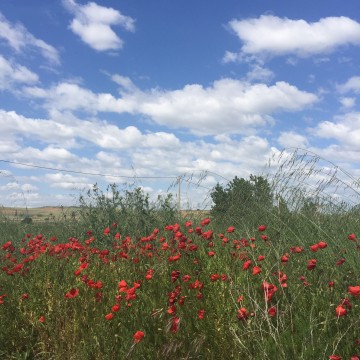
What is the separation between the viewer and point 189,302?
10.6ft

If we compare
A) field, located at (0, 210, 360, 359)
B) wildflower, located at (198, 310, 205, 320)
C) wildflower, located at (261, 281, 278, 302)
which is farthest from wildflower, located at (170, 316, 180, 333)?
wildflower, located at (261, 281, 278, 302)

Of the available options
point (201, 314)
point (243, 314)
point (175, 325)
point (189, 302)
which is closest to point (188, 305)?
point (189, 302)

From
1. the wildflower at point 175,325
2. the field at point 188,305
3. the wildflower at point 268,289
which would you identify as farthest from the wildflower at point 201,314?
the wildflower at point 268,289

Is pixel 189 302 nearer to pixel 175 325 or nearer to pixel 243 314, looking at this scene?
pixel 175 325

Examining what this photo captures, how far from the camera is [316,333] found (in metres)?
2.62

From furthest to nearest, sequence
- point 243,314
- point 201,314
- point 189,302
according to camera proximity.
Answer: point 189,302, point 201,314, point 243,314

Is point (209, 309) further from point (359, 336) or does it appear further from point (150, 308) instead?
point (359, 336)

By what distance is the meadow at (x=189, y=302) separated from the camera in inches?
102

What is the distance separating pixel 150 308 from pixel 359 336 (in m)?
1.38

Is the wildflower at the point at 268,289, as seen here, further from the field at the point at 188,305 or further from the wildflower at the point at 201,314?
the wildflower at the point at 201,314

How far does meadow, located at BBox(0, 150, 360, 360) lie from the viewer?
259cm

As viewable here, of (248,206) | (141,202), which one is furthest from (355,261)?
(141,202)

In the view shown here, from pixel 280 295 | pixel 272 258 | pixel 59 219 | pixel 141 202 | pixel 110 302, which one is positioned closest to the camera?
pixel 280 295

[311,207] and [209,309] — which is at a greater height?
[311,207]
